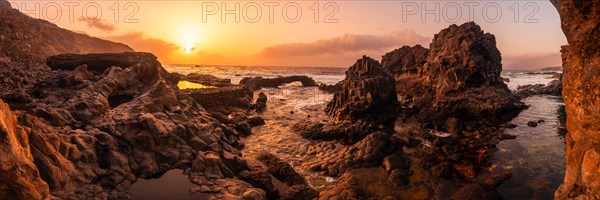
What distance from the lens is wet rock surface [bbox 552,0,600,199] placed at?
7395 mm

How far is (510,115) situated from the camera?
30.7 meters

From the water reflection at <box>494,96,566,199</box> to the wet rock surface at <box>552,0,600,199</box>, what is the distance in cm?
604

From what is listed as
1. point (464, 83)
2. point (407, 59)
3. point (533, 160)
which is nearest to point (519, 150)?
→ point (533, 160)

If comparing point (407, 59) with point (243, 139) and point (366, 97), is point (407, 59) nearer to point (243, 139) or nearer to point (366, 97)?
point (366, 97)

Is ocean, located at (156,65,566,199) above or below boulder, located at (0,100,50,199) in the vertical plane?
below

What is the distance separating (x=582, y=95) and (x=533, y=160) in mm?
12289

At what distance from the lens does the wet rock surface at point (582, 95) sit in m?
7.39

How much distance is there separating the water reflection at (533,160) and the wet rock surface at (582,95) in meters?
6.04

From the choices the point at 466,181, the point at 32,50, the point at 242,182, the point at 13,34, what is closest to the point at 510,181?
the point at 466,181

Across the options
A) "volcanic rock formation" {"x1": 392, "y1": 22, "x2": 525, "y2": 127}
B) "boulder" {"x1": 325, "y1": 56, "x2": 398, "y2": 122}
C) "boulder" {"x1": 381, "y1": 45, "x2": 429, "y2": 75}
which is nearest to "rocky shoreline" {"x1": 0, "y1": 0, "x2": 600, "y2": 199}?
"boulder" {"x1": 325, "y1": 56, "x2": 398, "y2": 122}

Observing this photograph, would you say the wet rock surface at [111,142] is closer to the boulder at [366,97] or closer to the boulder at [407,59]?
the boulder at [366,97]

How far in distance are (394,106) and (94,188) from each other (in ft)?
92.6

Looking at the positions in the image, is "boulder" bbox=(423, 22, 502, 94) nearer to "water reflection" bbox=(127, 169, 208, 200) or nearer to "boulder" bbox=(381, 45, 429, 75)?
"boulder" bbox=(381, 45, 429, 75)

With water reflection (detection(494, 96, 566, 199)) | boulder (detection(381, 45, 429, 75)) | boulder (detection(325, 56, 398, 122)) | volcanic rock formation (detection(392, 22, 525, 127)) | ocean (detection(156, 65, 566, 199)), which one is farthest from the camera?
boulder (detection(381, 45, 429, 75))
